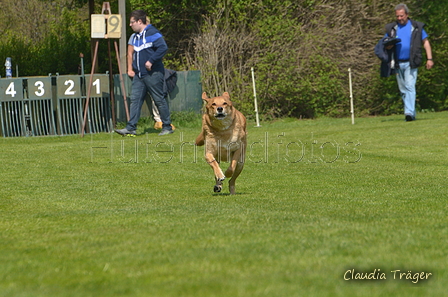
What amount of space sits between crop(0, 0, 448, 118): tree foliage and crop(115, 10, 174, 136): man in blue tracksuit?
12.3 ft

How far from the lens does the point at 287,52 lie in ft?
67.3

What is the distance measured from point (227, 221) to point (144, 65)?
32.7 feet

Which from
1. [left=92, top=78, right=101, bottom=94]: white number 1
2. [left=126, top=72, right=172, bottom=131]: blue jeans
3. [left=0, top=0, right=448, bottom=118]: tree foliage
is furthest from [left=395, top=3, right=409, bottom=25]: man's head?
[left=92, top=78, right=101, bottom=94]: white number 1

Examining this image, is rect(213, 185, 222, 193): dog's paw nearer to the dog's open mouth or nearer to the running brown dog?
the running brown dog

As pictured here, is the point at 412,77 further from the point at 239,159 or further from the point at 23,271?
the point at 23,271

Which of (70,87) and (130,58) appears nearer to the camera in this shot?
(130,58)

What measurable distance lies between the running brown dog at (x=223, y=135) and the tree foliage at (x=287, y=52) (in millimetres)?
10835

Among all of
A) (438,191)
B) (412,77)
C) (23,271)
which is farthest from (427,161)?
(23,271)

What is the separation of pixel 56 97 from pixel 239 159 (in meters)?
9.11

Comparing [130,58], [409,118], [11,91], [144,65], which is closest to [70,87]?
[11,91]

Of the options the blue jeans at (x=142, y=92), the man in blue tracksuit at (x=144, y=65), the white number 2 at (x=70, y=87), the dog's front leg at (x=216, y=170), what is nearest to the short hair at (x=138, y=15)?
the man in blue tracksuit at (x=144, y=65)

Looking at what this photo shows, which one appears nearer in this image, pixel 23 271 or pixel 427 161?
pixel 23 271

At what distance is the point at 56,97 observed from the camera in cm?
1719

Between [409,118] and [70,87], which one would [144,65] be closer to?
[70,87]
